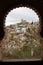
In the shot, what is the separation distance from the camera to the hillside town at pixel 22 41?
6.39 meters

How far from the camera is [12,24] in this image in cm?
672

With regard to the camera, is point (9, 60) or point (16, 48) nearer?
point (9, 60)

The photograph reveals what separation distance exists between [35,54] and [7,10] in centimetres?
165

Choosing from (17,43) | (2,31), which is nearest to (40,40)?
(17,43)

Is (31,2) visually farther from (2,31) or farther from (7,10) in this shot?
(2,31)

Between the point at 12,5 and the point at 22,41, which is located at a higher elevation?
the point at 12,5

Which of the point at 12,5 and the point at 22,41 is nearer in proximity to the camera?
the point at 12,5

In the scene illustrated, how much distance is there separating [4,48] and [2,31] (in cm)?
61

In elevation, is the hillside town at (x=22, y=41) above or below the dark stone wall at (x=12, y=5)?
below

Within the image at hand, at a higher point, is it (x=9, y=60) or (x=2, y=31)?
(x=2, y=31)

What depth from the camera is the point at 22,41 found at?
21.5 feet

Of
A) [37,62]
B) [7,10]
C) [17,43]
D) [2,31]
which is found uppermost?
[7,10]

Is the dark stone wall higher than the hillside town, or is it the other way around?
the dark stone wall

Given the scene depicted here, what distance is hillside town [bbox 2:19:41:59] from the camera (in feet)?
21.0
